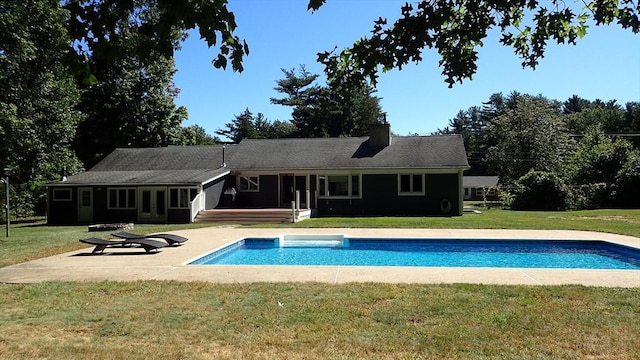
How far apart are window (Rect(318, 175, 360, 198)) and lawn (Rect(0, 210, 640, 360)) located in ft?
62.6

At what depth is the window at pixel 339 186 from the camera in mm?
26391

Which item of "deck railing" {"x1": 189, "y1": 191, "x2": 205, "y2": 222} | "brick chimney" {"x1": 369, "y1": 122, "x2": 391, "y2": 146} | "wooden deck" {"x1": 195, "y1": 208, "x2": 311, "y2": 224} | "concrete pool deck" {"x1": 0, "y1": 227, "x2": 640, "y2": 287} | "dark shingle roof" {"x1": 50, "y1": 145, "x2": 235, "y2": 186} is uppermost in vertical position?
"brick chimney" {"x1": 369, "y1": 122, "x2": 391, "y2": 146}

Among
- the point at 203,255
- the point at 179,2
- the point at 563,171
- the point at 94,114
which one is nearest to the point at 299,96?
the point at 94,114

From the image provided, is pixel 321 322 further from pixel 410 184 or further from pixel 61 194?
pixel 61 194

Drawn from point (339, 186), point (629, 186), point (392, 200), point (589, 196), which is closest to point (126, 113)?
point (339, 186)

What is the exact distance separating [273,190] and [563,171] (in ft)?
84.0

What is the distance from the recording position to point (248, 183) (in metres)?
27.5

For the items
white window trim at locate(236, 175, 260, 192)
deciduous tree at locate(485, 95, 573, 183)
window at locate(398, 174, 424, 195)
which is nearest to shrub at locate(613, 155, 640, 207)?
deciduous tree at locate(485, 95, 573, 183)

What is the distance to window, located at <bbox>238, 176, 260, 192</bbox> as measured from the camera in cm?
2727

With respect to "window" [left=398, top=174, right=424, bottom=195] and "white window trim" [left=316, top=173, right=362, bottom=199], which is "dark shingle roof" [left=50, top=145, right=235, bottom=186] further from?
"window" [left=398, top=174, right=424, bottom=195]

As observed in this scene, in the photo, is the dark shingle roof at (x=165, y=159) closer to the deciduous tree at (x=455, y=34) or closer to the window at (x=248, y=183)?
the window at (x=248, y=183)

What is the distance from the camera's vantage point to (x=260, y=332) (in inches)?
198

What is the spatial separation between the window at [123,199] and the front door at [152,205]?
1.70 ft

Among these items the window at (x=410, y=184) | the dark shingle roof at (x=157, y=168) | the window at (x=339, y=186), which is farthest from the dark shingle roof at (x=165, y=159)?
the window at (x=410, y=184)
